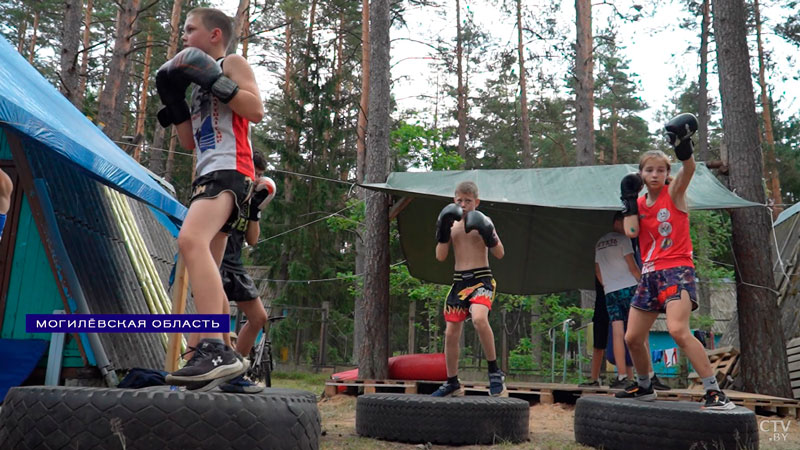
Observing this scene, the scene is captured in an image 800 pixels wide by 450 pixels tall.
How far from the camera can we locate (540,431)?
5.59m

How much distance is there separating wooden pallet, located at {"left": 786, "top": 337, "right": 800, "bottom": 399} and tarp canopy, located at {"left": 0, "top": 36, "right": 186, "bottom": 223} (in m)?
7.06

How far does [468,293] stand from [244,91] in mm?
2963

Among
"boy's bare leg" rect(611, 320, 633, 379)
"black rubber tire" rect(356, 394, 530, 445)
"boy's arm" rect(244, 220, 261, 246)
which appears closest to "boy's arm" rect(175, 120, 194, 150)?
"boy's arm" rect(244, 220, 261, 246)

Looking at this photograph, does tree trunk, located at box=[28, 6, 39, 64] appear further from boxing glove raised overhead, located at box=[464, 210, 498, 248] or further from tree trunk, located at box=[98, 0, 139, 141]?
boxing glove raised overhead, located at box=[464, 210, 498, 248]

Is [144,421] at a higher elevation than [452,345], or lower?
lower

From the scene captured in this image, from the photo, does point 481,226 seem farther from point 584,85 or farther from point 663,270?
point 584,85

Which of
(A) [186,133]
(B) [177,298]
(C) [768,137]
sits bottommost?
(B) [177,298]

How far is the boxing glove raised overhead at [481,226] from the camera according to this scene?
5.14m

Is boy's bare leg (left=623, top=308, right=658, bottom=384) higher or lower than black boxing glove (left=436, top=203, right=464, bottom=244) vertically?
lower

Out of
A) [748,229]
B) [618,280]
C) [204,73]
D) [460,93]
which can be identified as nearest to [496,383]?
[618,280]

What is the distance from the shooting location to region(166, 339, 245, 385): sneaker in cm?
247

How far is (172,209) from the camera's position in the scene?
5.86m

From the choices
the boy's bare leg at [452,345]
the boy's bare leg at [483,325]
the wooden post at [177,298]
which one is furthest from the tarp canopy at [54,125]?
the boy's bare leg at [483,325]

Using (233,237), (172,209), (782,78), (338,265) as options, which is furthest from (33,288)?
(782,78)
